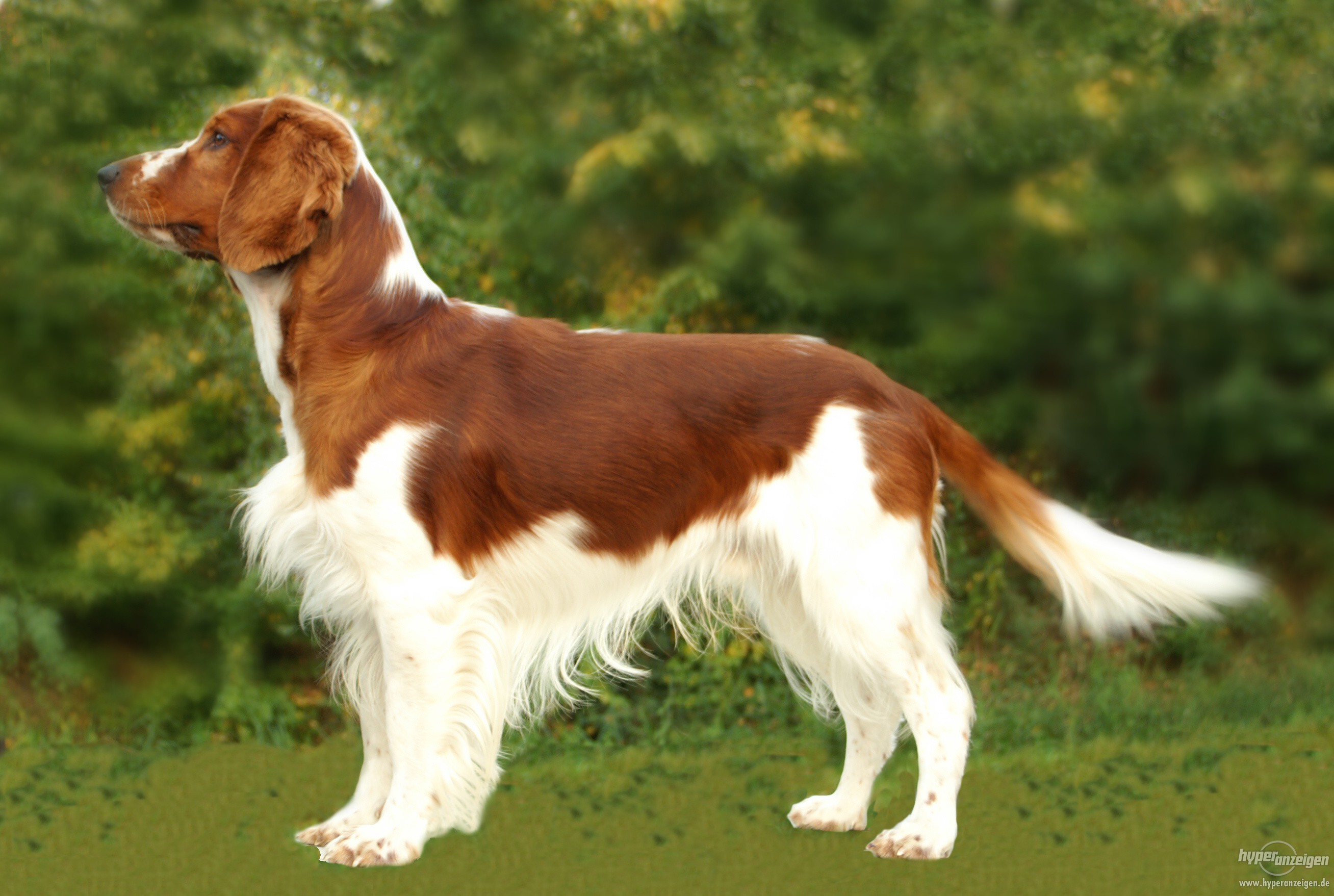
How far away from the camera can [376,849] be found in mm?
3316

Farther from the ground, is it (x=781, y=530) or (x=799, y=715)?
(x=781, y=530)

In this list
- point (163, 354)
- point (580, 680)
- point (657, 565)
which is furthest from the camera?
point (163, 354)

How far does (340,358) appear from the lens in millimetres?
3387

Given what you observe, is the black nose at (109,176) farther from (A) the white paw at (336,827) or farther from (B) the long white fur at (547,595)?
(A) the white paw at (336,827)

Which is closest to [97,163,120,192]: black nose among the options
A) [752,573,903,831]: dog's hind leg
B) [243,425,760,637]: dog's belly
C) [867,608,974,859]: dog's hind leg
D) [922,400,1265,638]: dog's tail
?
[243,425,760,637]: dog's belly

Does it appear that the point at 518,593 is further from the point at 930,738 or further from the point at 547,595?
the point at 930,738

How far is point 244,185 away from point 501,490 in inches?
39.3

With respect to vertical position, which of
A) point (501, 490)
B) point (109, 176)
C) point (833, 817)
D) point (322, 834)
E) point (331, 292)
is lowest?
point (322, 834)

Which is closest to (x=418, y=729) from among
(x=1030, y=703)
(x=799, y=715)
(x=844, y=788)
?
(x=844, y=788)

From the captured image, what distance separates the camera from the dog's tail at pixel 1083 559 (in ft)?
11.5

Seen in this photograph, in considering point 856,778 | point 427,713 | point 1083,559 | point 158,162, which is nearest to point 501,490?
point 427,713

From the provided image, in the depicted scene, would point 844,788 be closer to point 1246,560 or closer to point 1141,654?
point 1141,654

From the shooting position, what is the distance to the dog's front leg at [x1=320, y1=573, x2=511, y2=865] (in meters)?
3.32

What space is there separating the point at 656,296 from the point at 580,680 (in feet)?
5.24
